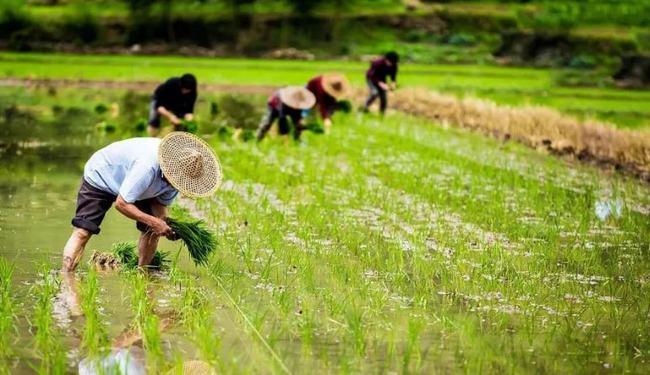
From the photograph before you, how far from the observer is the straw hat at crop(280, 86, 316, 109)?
50.5 ft

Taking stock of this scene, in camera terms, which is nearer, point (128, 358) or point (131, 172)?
point (128, 358)

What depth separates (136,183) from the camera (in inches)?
276

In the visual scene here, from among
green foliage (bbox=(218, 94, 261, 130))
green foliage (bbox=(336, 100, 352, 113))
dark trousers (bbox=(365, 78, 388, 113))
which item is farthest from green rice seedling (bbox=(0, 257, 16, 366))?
dark trousers (bbox=(365, 78, 388, 113))

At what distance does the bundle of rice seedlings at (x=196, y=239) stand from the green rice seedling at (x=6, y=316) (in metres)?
0.97

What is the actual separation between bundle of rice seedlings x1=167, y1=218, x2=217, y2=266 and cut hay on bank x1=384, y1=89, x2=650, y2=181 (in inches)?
266

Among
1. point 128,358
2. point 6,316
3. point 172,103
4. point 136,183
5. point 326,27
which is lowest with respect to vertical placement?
point 326,27

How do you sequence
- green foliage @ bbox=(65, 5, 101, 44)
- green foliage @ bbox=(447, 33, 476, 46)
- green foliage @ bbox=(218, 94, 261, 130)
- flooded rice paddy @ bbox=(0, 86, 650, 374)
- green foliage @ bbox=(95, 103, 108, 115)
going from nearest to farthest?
flooded rice paddy @ bbox=(0, 86, 650, 374) < green foliage @ bbox=(218, 94, 261, 130) < green foliage @ bbox=(95, 103, 108, 115) < green foliage @ bbox=(447, 33, 476, 46) < green foliage @ bbox=(65, 5, 101, 44)

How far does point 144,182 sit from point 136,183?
0.05 m

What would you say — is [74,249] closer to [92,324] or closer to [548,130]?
[92,324]

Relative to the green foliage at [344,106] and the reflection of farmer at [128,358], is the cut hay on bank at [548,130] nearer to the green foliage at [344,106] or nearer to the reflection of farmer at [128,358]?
the green foliage at [344,106]

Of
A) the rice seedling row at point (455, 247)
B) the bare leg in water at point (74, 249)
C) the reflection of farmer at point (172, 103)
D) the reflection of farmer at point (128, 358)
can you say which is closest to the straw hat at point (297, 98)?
the rice seedling row at point (455, 247)

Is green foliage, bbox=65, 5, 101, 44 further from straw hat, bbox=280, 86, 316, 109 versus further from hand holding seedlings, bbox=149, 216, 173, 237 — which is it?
hand holding seedlings, bbox=149, 216, 173, 237

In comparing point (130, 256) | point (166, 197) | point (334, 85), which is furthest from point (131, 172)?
point (334, 85)

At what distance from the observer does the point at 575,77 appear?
107 ft
